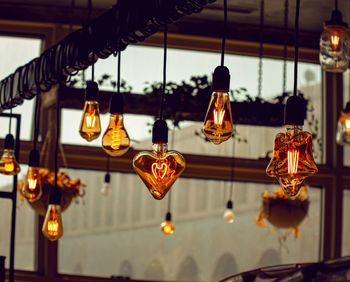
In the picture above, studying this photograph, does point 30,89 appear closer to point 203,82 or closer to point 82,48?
point 82,48

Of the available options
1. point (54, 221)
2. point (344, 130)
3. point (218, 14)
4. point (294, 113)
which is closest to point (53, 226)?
point (54, 221)

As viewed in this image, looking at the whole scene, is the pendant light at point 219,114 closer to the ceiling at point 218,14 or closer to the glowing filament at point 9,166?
the glowing filament at point 9,166

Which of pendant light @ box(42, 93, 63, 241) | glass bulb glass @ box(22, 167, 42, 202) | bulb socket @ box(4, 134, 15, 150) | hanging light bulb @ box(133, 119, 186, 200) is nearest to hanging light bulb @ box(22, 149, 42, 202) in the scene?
glass bulb glass @ box(22, 167, 42, 202)

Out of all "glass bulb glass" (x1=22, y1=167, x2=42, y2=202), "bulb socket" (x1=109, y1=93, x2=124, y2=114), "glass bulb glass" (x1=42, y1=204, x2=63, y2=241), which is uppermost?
"bulb socket" (x1=109, y1=93, x2=124, y2=114)

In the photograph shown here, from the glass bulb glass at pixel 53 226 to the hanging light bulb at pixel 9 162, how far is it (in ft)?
1.66

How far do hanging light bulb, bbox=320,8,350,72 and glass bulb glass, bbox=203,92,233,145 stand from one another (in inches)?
76.4

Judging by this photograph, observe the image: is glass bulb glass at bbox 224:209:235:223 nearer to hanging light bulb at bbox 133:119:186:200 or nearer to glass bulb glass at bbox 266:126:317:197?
hanging light bulb at bbox 133:119:186:200

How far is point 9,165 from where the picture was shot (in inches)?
255

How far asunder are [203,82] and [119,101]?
5068 mm

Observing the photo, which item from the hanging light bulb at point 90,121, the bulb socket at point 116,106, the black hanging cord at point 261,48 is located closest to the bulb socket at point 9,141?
the hanging light bulb at point 90,121

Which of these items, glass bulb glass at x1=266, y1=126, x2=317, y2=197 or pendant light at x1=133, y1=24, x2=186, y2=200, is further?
pendant light at x1=133, y1=24, x2=186, y2=200

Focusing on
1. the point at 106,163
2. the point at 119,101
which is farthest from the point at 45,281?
the point at 119,101

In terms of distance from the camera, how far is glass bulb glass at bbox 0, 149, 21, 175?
21.2 ft

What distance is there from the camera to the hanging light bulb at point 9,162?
6.46 metres
